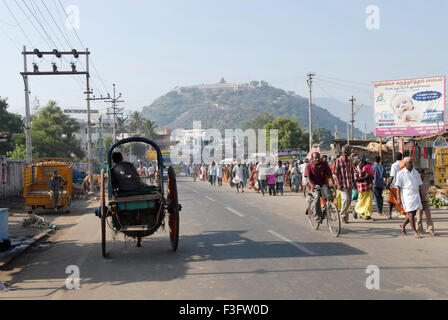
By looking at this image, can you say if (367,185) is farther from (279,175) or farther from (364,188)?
(279,175)

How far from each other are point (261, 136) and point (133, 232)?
247ft

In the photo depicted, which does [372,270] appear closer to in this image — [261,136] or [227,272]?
[227,272]

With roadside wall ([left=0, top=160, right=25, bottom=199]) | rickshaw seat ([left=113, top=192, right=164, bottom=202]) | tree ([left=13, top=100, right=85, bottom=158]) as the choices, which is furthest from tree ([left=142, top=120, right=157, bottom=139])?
rickshaw seat ([left=113, top=192, right=164, bottom=202])

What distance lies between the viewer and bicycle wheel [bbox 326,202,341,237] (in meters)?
9.61

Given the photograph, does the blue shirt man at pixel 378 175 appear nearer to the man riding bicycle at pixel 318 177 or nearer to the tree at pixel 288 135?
the man riding bicycle at pixel 318 177

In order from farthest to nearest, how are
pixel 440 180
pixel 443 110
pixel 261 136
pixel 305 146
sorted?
pixel 261 136 → pixel 305 146 → pixel 443 110 → pixel 440 180

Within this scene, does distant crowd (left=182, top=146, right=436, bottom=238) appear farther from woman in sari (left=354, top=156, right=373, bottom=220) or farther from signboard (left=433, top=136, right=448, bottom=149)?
signboard (left=433, top=136, right=448, bottom=149)

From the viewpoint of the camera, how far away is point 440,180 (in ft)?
55.2

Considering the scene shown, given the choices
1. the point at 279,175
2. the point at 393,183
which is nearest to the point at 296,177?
the point at 279,175

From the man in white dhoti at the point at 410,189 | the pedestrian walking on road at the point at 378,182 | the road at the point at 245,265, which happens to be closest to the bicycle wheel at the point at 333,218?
the road at the point at 245,265

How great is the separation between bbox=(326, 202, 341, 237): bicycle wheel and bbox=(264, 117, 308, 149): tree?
61.2 metres

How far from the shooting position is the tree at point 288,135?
2803 inches

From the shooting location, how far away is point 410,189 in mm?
9672
